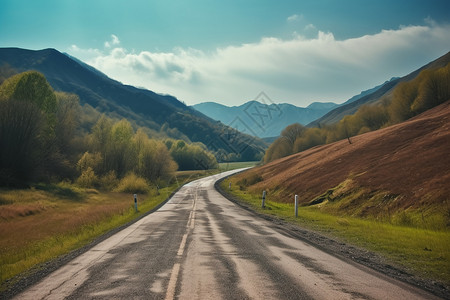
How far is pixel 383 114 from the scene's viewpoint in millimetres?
71562

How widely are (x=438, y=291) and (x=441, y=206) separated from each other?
1030 cm

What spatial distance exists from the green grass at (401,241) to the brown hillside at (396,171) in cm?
322

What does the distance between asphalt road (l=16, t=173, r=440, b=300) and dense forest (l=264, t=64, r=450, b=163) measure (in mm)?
35573

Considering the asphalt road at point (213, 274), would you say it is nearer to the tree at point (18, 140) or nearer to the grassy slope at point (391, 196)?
the grassy slope at point (391, 196)

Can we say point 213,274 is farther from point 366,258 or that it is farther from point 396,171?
point 396,171

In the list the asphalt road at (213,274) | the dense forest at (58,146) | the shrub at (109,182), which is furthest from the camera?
the shrub at (109,182)

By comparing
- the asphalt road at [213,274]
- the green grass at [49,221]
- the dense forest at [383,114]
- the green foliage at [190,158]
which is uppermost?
the dense forest at [383,114]

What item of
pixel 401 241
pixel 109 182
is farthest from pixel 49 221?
pixel 109 182

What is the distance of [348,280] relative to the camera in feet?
20.6

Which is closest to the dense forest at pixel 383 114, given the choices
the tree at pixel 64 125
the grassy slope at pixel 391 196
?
the grassy slope at pixel 391 196

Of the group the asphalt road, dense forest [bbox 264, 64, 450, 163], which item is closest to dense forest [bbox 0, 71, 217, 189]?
dense forest [bbox 264, 64, 450, 163]

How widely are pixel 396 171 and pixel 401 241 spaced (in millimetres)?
11002

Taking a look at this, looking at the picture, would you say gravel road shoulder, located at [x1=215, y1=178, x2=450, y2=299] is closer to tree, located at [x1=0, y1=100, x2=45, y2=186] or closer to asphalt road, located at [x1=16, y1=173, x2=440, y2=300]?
asphalt road, located at [x1=16, y1=173, x2=440, y2=300]

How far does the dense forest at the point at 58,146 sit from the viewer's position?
39.3m
